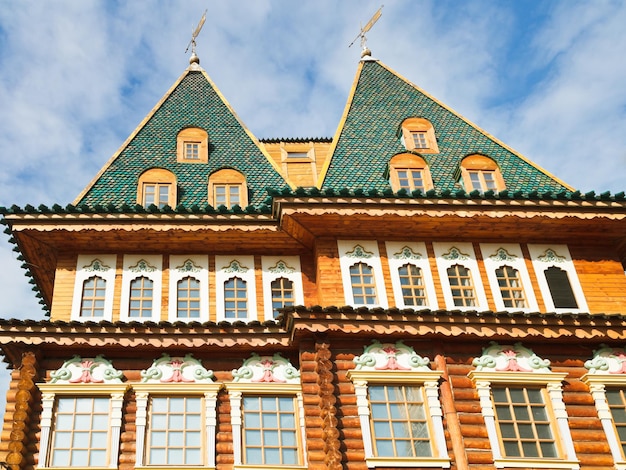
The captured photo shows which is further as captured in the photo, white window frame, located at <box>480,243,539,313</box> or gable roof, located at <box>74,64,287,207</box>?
gable roof, located at <box>74,64,287,207</box>

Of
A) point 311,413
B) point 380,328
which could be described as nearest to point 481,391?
point 380,328

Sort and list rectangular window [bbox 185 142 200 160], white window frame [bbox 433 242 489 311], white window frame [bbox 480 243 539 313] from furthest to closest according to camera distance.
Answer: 1. rectangular window [bbox 185 142 200 160]
2. white window frame [bbox 480 243 539 313]
3. white window frame [bbox 433 242 489 311]

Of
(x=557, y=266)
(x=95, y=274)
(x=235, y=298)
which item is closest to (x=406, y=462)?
(x=235, y=298)

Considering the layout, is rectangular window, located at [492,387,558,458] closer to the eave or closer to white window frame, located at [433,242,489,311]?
the eave

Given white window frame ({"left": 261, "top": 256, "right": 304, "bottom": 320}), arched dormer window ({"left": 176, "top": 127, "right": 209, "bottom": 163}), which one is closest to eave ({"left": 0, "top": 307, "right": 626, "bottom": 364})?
white window frame ({"left": 261, "top": 256, "right": 304, "bottom": 320})

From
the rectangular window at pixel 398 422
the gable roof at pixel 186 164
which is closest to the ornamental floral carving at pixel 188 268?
the gable roof at pixel 186 164

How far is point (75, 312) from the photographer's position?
60.6 feet

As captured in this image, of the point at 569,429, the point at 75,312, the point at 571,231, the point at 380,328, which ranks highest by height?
the point at 571,231

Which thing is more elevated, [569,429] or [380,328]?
[380,328]

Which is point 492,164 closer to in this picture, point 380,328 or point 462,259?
point 462,259

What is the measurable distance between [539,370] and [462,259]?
357 centimetres

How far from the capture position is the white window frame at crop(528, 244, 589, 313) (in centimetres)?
1870

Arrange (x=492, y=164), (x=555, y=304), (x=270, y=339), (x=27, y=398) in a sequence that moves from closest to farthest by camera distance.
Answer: (x=27, y=398) → (x=270, y=339) → (x=555, y=304) → (x=492, y=164)

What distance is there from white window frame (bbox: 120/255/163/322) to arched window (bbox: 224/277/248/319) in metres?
1.70
